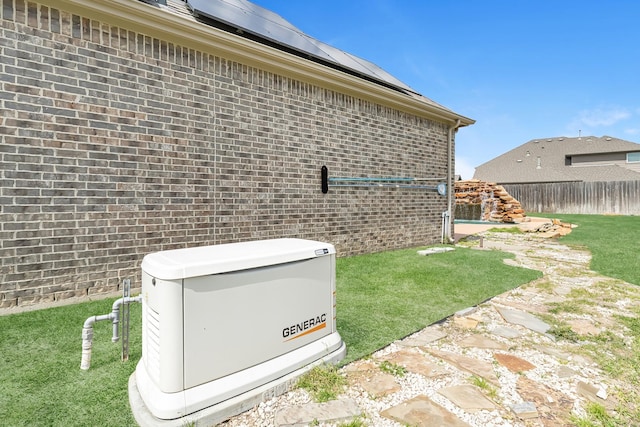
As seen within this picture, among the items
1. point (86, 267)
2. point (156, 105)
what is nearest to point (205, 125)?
point (156, 105)

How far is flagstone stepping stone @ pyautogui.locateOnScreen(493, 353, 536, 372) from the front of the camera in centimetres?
263

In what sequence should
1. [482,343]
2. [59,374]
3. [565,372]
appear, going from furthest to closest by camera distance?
[482,343], [565,372], [59,374]

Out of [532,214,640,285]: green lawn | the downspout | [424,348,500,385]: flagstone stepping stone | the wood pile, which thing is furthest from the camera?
the wood pile

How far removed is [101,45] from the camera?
4.16m

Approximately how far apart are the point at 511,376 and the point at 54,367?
3.63 meters

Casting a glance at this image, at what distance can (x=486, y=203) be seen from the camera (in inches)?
719

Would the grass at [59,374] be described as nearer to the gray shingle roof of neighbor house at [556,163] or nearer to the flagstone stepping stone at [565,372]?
the flagstone stepping stone at [565,372]

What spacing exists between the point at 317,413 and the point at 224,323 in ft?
2.71

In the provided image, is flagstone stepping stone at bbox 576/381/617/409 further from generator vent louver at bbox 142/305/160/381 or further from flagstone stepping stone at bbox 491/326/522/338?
generator vent louver at bbox 142/305/160/381

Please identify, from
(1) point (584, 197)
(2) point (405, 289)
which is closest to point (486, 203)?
(1) point (584, 197)

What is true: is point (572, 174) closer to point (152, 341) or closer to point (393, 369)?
point (393, 369)

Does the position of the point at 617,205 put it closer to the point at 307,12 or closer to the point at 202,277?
the point at 307,12

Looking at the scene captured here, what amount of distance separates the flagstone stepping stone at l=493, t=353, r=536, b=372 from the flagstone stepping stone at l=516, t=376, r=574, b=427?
145mm

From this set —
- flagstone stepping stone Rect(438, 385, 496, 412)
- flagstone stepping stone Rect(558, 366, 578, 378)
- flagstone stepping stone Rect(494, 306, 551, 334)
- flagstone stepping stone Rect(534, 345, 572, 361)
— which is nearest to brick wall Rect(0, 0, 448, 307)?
flagstone stepping stone Rect(494, 306, 551, 334)
